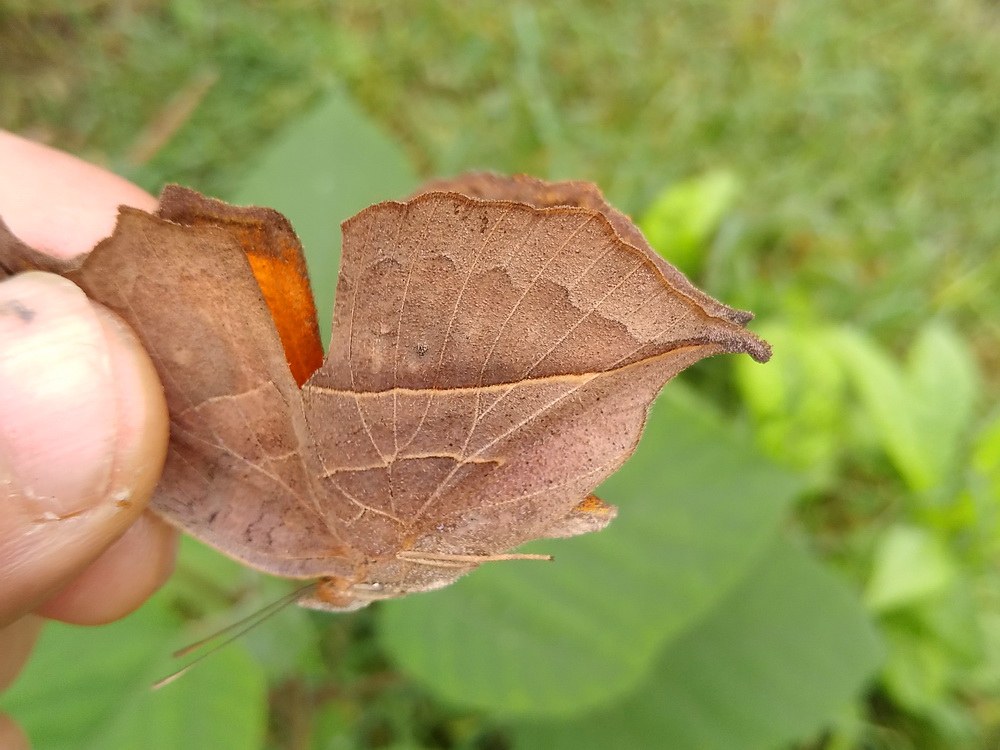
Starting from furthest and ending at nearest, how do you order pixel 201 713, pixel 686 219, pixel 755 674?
pixel 686 219 < pixel 755 674 < pixel 201 713

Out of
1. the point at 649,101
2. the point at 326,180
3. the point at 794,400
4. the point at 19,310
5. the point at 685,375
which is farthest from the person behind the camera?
the point at 649,101

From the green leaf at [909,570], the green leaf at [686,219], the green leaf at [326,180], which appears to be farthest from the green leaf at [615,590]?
the green leaf at [326,180]

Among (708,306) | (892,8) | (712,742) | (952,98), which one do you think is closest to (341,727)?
(712,742)

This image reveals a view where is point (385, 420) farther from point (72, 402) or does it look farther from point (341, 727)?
point (341, 727)

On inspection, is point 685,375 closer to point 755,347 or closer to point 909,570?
point 909,570

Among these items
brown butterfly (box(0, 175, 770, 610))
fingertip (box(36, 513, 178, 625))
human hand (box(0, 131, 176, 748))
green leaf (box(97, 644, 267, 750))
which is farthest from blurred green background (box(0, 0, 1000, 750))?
brown butterfly (box(0, 175, 770, 610))

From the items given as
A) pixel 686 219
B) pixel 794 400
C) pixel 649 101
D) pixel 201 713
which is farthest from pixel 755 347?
pixel 649 101

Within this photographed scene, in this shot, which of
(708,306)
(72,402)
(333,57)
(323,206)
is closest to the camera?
(708,306)

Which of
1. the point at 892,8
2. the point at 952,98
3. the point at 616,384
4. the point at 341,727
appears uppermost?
the point at 892,8
